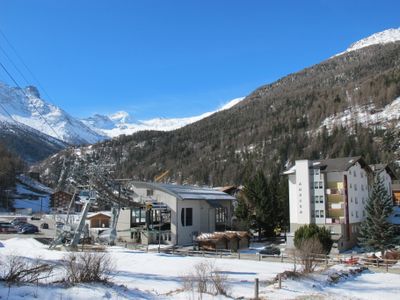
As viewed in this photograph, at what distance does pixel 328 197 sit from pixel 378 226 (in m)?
8.27

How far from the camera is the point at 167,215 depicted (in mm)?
57312

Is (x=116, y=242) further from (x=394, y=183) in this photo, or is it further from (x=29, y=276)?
(x=394, y=183)

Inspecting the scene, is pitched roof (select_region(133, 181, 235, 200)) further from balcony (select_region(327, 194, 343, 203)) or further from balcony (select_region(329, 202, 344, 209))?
balcony (select_region(329, 202, 344, 209))

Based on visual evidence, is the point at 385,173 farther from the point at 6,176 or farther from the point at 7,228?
the point at 6,176

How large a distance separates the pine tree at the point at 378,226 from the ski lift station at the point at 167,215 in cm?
1866

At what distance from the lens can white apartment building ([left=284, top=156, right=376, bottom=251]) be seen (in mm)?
57156

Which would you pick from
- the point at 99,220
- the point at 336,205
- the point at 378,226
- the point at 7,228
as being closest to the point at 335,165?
the point at 336,205

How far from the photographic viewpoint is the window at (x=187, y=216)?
5497cm

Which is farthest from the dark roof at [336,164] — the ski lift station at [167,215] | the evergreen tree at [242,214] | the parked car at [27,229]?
the parked car at [27,229]

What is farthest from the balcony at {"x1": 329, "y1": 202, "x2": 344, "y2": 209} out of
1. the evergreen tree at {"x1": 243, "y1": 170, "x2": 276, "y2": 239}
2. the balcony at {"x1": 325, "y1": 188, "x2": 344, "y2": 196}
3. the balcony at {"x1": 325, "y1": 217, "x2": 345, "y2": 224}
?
the evergreen tree at {"x1": 243, "y1": 170, "x2": 276, "y2": 239}

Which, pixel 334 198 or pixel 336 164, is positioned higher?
pixel 336 164

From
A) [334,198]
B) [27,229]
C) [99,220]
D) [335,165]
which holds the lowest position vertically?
[27,229]

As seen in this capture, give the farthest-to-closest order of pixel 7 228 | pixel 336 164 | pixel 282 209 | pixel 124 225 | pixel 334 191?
pixel 7 228, pixel 282 209, pixel 336 164, pixel 124 225, pixel 334 191

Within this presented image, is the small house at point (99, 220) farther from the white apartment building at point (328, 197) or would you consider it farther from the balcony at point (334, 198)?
the balcony at point (334, 198)
